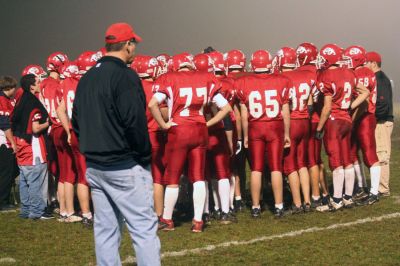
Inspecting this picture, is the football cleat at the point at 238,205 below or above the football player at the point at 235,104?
below

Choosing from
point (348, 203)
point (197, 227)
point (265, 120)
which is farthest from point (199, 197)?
point (348, 203)

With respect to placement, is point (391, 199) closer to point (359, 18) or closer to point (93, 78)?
point (93, 78)

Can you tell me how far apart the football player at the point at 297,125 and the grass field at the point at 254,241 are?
1.17 feet

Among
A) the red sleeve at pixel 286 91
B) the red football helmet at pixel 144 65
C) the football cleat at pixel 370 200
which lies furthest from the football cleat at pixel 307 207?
the red football helmet at pixel 144 65

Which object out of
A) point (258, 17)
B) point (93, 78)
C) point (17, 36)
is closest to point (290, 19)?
point (258, 17)

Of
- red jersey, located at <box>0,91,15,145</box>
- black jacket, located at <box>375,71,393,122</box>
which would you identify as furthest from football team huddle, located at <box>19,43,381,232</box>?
red jersey, located at <box>0,91,15,145</box>

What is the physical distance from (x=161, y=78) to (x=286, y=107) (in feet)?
5.48

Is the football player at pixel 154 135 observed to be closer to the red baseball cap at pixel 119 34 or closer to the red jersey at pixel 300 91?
the red jersey at pixel 300 91

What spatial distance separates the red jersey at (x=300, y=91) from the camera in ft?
28.9

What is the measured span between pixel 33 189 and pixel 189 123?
2.49 m

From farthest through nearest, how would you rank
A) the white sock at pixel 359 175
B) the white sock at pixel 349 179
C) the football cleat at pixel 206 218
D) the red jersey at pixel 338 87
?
the white sock at pixel 359 175 → the white sock at pixel 349 179 → the red jersey at pixel 338 87 → the football cleat at pixel 206 218

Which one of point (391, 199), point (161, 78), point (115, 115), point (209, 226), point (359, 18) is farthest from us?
point (359, 18)

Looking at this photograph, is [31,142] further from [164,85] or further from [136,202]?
[136,202]

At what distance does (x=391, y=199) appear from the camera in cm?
962
